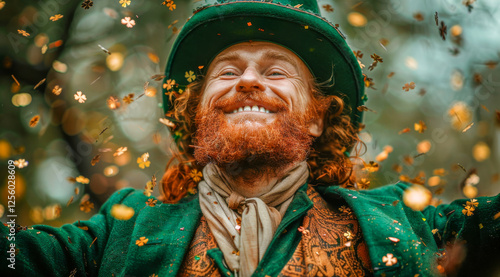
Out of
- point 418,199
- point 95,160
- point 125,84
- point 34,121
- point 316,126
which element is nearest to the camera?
point 418,199

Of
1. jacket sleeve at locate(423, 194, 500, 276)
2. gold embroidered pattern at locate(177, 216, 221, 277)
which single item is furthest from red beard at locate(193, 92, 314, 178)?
jacket sleeve at locate(423, 194, 500, 276)

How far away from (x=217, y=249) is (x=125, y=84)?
3.30 m

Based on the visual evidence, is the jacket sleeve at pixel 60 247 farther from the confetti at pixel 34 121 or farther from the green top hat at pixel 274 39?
the confetti at pixel 34 121

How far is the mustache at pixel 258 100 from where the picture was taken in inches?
105

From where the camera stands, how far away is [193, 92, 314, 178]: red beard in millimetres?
2566

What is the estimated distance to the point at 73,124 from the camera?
4184mm

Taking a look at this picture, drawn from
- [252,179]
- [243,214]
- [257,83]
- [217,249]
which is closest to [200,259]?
[217,249]

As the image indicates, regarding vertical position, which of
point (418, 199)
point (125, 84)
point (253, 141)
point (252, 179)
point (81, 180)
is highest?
point (253, 141)

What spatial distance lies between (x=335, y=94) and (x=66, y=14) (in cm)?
304

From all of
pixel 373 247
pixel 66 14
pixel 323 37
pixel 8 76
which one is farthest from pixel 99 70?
pixel 373 247

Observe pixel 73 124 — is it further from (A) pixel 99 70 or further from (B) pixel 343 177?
(B) pixel 343 177

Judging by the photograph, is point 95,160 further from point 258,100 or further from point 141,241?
point 258,100

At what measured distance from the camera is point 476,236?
2170 mm

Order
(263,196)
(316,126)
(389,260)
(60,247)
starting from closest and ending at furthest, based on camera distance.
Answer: (389,260)
(60,247)
(263,196)
(316,126)
